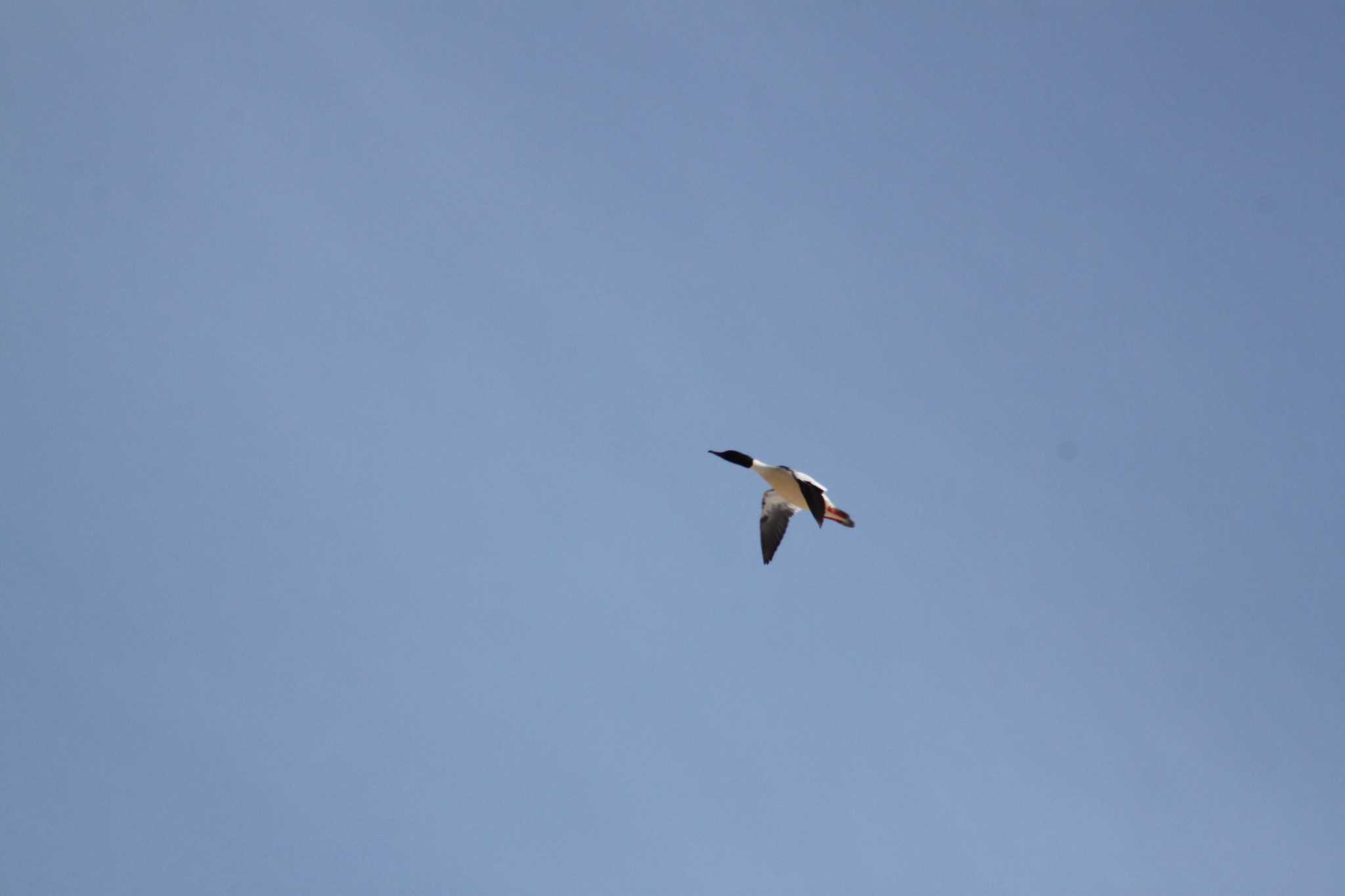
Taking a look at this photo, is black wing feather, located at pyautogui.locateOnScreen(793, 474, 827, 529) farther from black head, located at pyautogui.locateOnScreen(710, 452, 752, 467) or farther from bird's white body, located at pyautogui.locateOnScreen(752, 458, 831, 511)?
black head, located at pyautogui.locateOnScreen(710, 452, 752, 467)

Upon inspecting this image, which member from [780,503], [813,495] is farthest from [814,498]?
[780,503]

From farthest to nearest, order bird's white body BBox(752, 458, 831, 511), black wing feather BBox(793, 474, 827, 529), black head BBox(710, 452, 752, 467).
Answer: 1. black head BBox(710, 452, 752, 467)
2. bird's white body BBox(752, 458, 831, 511)
3. black wing feather BBox(793, 474, 827, 529)

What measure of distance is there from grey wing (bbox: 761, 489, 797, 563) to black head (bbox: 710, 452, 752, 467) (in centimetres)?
99

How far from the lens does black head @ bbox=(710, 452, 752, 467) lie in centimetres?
3303

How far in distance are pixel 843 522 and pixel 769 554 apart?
2522 millimetres

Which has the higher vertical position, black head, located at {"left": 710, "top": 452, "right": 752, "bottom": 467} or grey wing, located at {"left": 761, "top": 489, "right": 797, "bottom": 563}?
black head, located at {"left": 710, "top": 452, "right": 752, "bottom": 467}

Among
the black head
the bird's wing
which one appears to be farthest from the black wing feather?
the black head

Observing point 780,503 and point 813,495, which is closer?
point 813,495

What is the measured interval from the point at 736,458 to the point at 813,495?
192 inches

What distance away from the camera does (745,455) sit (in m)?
33.2

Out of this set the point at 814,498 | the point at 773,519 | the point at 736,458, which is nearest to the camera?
the point at 814,498

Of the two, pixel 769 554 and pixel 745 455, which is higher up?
pixel 745 455

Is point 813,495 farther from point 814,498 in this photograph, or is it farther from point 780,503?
point 780,503

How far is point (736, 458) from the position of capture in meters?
33.1
